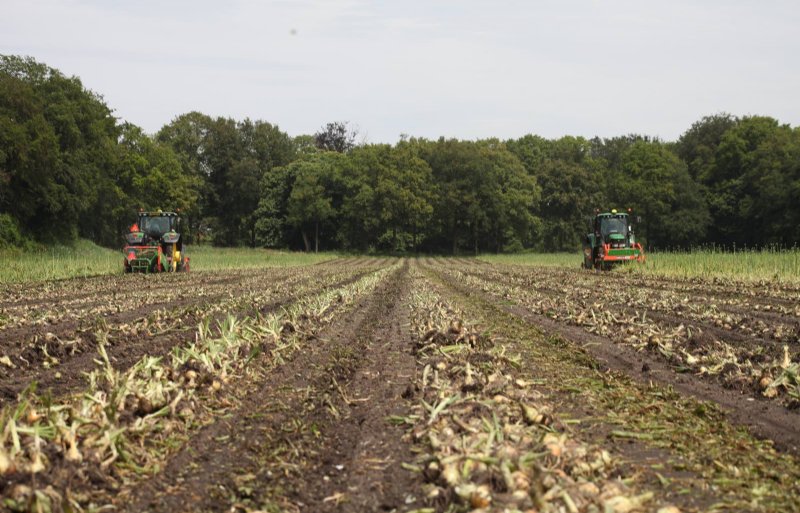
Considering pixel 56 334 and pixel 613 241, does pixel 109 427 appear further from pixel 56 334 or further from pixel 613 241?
pixel 613 241

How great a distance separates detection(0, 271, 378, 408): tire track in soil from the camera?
6.69 metres

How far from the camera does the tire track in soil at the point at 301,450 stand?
154 inches

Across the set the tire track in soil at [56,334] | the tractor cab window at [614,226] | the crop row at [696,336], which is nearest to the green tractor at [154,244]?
the tire track in soil at [56,334]

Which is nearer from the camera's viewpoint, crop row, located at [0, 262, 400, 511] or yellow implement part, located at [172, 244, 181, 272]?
crop row, located at [0, 262, 400, 511]

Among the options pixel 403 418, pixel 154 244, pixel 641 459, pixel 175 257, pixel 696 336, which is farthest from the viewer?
pixel 175 257

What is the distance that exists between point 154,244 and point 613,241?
64.5 ft


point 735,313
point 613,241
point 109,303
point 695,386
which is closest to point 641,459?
point 695,386

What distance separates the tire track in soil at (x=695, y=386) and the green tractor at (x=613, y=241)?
19992 millimetres

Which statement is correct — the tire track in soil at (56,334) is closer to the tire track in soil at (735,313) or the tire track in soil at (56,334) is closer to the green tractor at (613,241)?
the tire track in soil at (735,313)

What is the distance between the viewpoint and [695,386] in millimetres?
6812

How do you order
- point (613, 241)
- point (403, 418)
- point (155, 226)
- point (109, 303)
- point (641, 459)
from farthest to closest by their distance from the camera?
point (613, 241), point (155, 226), point (109, 303), point (403, 418), point (641, 459)

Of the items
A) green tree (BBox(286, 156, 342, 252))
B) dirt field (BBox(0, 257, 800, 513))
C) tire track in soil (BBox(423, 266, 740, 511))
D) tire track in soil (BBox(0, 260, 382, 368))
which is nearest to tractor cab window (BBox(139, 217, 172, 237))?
tire track in soil (BBox(0, 260, 382, 368))

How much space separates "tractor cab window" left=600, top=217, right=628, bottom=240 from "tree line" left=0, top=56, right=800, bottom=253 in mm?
29728

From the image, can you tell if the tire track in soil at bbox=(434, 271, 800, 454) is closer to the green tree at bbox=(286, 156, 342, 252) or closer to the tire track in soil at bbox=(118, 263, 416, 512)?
the tire track in soil at bbox=(118, 263, 416, 512)
